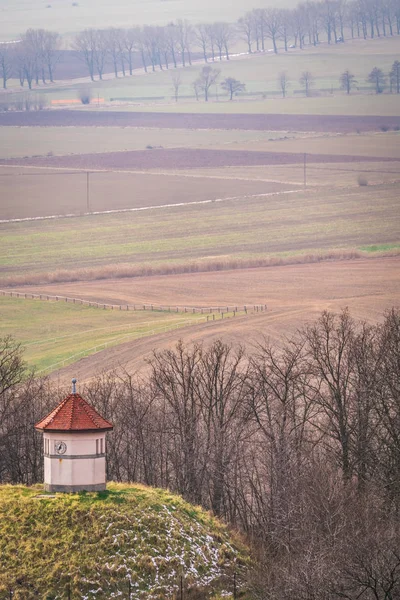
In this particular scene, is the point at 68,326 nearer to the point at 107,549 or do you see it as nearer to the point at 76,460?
the point at 76,460

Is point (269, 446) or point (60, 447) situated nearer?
→ point (60, 447)

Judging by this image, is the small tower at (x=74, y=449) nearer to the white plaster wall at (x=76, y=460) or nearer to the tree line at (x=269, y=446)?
the white plaster wall at (x=76, y=460)

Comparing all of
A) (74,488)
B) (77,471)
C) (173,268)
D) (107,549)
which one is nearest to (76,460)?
(77,471)

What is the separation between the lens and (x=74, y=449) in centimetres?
4884

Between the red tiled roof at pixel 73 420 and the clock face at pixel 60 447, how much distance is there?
499 millimetres

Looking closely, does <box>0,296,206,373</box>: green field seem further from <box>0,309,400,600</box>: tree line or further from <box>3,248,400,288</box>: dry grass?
<box>0,309,400,600</box>: tree line

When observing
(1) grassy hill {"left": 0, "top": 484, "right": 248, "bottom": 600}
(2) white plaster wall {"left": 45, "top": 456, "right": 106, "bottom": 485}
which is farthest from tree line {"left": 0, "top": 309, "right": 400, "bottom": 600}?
(2) white plaster wall {"left": 45, "top": 456, "right": 106, "bottom": 485}

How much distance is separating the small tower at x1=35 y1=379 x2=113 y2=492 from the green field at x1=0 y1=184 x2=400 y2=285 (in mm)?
91594

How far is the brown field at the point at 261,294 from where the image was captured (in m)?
108

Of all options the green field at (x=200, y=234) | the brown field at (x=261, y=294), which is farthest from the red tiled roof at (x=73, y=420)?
the green field at (x=200, y=234)

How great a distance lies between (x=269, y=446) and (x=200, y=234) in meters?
103

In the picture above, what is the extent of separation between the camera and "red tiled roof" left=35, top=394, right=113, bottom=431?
160ft

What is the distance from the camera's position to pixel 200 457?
69188mm

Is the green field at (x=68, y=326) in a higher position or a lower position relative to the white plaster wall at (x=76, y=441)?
lower
